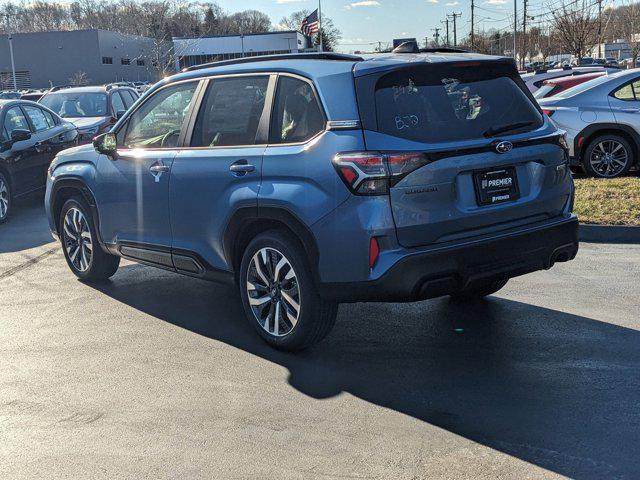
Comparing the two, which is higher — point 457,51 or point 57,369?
point 457,51

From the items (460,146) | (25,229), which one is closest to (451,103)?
(460,146)

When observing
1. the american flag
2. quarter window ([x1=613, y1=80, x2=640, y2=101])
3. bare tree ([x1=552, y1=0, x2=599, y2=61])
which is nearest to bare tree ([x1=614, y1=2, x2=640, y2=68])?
bare tree ([x1=552, y1=0, x2=599, y2=61])

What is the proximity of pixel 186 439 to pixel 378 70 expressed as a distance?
237 centimetres

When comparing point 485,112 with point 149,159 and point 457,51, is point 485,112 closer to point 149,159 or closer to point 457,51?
point 457,51

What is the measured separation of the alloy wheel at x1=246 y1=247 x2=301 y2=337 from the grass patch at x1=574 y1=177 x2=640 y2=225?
4.76 m

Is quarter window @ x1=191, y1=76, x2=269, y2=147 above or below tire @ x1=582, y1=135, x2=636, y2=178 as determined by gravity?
→ above

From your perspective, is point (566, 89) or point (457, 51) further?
point (566, 89)

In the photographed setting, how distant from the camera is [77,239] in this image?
712cm

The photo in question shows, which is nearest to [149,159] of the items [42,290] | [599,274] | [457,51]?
[42,290]

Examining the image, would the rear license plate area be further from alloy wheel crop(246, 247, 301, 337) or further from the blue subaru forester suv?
alloy wheel crop(246, 247, 301, 337)

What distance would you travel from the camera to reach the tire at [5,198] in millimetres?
10773

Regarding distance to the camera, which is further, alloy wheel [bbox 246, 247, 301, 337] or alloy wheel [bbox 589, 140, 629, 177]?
alloy wheel [bbox 589, 140, 629, 177]

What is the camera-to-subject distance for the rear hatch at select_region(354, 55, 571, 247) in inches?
171

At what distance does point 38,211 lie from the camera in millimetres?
12055
